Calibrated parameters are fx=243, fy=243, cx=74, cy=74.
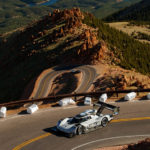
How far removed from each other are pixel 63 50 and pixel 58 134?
45.0 metres

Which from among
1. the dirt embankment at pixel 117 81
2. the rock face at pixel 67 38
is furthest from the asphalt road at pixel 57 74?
the rock face at pixel 67 38

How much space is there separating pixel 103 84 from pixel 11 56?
4851 centimetres

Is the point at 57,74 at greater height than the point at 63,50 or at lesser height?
lesser

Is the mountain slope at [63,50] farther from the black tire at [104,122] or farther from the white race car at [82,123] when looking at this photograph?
the white race car at [82,123]

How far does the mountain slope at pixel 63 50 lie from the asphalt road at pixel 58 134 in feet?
107

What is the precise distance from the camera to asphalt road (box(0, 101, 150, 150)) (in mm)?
19188

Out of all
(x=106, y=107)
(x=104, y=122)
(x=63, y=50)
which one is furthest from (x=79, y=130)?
(x=63, y=50)

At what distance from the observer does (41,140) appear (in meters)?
19.9

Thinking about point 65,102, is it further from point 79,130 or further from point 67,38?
point 67,38

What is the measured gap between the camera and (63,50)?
64.0 m

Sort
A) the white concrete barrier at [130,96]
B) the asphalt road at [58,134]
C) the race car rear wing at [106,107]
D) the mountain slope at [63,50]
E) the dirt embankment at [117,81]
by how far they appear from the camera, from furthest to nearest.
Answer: the mountain slope at [63,50], the dirt embankment at [117,81], the white concrete barrier at [130,96], the race car rear wing at [106,107], the asphalt road at [58,134]

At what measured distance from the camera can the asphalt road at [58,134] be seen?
1919 cm

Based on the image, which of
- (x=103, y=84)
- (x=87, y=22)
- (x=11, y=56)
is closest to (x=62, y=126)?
(x=103, y=84)

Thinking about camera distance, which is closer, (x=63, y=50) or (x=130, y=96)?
(x=130, y=96)
